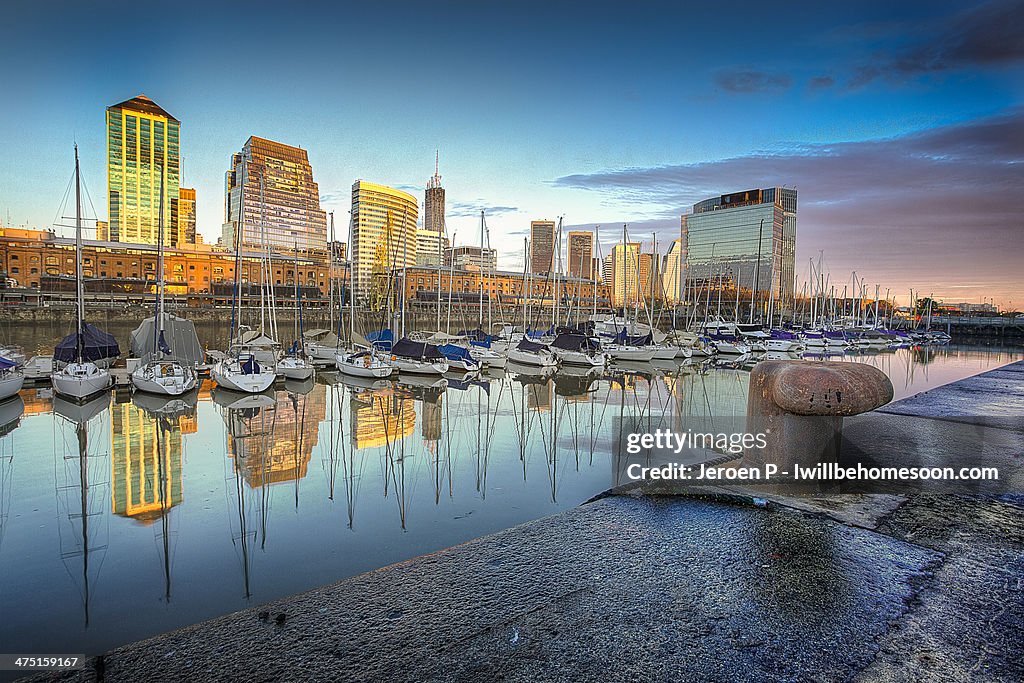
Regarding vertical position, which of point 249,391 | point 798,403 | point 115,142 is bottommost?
point 249,391

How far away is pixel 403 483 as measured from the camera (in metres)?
11.5

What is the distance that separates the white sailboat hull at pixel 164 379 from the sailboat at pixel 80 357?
4.90 ft

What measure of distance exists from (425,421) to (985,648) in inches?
619

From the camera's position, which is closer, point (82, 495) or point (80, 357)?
point (82, 495)

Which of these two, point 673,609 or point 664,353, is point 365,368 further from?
point 673,609

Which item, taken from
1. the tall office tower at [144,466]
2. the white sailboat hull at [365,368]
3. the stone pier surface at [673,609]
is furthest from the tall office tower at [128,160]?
the stone pier surface at [673,609]

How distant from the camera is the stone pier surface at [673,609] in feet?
14.1

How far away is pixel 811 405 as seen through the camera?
8242mm

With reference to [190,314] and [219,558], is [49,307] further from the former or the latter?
[219,558]

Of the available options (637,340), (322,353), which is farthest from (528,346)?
(322,353)

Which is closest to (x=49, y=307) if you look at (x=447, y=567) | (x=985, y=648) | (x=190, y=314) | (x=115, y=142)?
(x=190, y=314)

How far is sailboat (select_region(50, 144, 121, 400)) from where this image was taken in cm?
2270

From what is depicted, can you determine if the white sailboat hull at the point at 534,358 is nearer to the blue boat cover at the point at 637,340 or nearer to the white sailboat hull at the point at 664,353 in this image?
the blue boat cover at the point at 637,340

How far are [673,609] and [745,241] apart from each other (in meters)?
169
